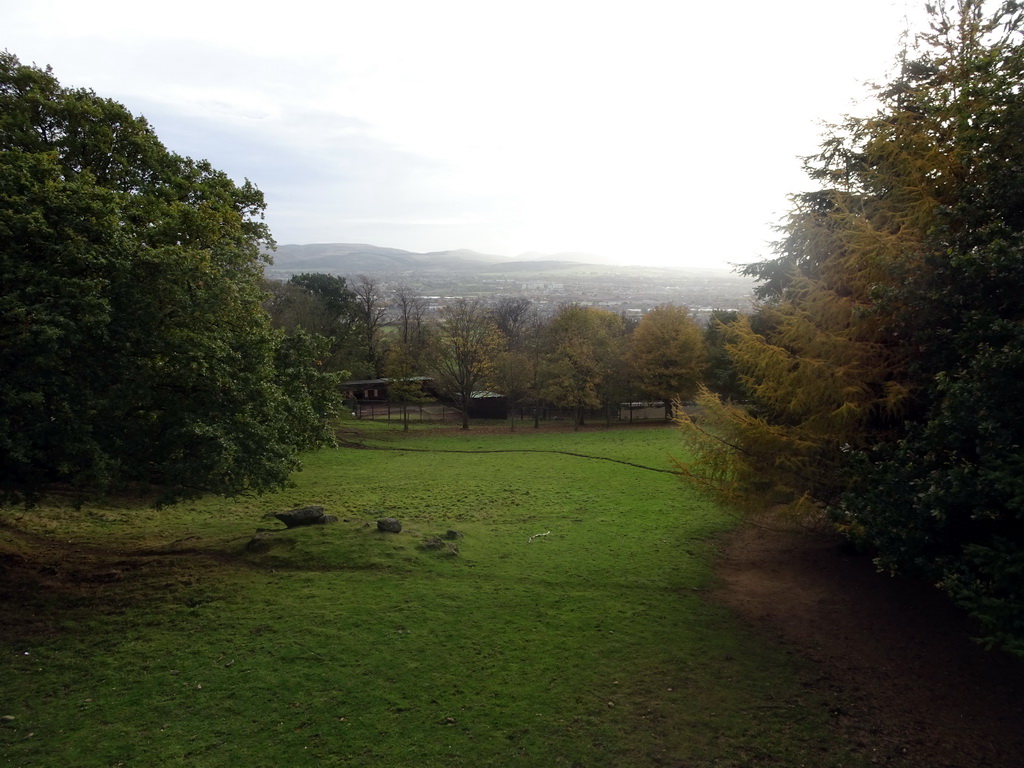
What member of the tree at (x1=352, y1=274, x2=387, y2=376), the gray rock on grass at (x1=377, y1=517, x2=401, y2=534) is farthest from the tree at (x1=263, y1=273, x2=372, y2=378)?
the gray rock on grass at (x1=377, y1=517, x2=401, y2=534)

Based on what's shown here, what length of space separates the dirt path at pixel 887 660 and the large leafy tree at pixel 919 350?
113 cm

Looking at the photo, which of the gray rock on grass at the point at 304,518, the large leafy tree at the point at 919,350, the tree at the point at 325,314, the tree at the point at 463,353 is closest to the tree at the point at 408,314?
the tree at the point at 325,314

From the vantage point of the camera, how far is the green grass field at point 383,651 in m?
8.64

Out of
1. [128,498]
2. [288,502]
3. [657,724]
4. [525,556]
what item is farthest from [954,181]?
[128,498]

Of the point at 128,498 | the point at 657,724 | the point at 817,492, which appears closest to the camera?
the point at 657,724

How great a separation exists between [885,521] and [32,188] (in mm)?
15252

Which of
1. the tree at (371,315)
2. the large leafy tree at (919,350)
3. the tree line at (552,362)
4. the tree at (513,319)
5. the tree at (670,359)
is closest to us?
the large leafy tree at (919,350)

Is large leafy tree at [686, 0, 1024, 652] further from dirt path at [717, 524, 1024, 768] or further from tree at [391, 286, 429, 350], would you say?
tree at [391, 286, 429, 350]

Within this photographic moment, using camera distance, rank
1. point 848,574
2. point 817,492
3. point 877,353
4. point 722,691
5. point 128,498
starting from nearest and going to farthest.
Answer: point 722,691 < point 877,353 < point 817,492 < point 848,574 < point 128,498

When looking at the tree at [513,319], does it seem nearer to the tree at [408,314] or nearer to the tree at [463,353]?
the tree at [408,314]

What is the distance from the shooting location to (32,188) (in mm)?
10891

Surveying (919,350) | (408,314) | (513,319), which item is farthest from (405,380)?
(513,319)

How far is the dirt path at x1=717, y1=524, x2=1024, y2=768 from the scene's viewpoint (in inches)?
350

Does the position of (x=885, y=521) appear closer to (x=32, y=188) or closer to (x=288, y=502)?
(x=32, y=188)
